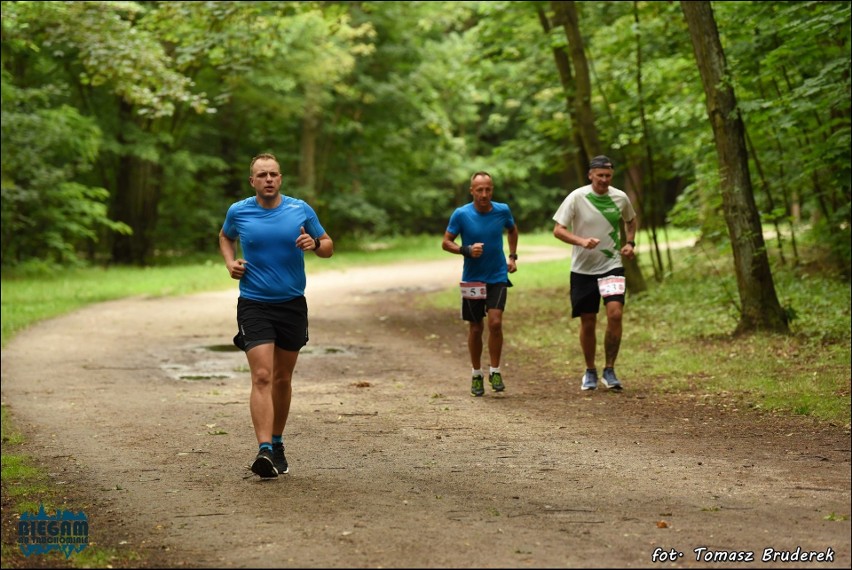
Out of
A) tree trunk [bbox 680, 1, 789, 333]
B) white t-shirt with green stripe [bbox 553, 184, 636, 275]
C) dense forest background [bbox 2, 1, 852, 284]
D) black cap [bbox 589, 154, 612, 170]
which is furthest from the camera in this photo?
dense forest background [bbox 2, 1, 852, 284]

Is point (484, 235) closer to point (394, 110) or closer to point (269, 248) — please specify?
point (269, 248)

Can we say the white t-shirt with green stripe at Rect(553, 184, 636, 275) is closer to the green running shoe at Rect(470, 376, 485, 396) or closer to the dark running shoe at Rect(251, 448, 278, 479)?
the green running shoe at Rect(470, 376, 485, 396)

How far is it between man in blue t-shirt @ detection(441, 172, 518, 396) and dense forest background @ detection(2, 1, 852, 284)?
3.48 m

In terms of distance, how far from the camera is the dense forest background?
13953 mm

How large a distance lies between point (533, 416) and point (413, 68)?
31.9 m

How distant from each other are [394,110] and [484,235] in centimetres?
2977

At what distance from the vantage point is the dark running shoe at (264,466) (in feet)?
23.5

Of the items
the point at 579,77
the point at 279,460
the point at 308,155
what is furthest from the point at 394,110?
the point at 279,460

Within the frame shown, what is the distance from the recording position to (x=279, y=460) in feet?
24.7

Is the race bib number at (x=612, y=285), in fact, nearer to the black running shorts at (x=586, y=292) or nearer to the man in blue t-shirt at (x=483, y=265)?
the black running shorts at (x=586, y=292)

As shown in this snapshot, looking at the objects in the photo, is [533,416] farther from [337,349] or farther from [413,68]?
[413,68]

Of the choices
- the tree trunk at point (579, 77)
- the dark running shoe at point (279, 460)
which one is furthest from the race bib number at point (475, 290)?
the tree trunk at point (579, 77)

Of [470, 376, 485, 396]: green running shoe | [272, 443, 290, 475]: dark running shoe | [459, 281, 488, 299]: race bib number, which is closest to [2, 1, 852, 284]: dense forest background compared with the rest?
[459, 281, 488, 299]: race bib number

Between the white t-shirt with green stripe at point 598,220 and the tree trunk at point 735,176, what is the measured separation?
2.69 metres
